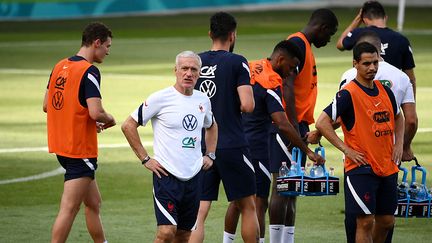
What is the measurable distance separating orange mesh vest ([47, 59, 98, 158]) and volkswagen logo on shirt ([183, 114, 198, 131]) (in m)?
1.25

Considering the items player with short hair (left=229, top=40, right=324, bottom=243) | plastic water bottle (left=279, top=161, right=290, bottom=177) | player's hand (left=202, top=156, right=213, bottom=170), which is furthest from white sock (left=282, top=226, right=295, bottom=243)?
player's hand (left=202, top=156, right=213, bottom=170)

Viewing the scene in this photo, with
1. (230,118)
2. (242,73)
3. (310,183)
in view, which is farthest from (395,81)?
(230,118)

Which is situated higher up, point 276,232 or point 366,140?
point 366,140

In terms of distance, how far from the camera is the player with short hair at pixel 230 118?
→ 11.7 metres

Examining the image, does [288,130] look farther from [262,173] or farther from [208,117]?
[208,117]

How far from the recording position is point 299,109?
42.3 feet

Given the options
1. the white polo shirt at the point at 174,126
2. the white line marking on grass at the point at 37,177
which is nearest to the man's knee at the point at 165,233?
the white polo shirt at the point at 174,126

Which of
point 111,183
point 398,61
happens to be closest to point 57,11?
point 111,183

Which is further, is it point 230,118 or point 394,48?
point 394,48

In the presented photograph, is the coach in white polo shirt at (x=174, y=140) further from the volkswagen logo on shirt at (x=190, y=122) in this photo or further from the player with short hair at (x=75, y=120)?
the player with short hair at (x=75, y=120)

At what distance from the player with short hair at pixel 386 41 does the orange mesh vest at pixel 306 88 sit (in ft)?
→ 3.38

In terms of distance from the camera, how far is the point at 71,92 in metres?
11.5

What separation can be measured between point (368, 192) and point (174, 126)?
1.90 meters

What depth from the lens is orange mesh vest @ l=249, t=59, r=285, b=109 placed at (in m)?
12.0
